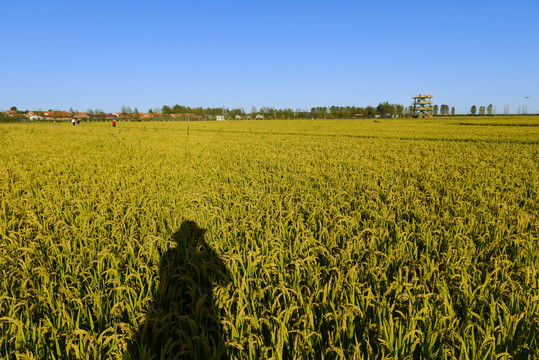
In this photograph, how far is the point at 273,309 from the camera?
235cm

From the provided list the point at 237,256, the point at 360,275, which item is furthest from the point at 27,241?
the point at 360,275

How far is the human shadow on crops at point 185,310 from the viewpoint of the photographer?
6.80 feet

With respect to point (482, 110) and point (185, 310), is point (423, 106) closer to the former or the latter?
point (482, 110)

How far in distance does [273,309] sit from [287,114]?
12857 centimetres

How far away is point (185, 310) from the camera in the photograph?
9.12 ft

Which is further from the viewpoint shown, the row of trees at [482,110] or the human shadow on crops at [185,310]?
the row of trees at [482,110]

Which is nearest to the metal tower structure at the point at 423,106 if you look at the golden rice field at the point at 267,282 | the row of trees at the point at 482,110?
the row of trees at the point at 482,110

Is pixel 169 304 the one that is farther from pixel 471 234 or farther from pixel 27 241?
pixel 471 234

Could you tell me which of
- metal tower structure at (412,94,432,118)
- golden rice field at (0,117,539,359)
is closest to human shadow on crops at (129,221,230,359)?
golden rice field at (0,117,539,359)

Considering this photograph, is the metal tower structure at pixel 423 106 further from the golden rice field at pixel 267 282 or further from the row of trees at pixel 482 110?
the golden rice field at pixel 267 282

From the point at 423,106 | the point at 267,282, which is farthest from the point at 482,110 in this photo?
Result: the point at 267,282

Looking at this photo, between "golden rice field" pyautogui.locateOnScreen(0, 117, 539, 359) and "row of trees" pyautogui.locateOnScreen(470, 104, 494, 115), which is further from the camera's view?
"row of trees" pyautogui.locateOnScreen(470, 104, 494, 115)

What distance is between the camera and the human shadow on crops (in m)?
2.07

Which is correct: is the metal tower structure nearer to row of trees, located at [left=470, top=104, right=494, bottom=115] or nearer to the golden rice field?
row of trees, located at [left=470, top=104, right=494, bottom=115]
